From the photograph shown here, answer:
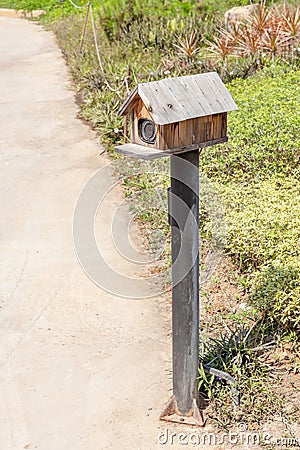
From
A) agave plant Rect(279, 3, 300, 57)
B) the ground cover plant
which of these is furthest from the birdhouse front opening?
agave plant Rect(279, 3, 300, 57)

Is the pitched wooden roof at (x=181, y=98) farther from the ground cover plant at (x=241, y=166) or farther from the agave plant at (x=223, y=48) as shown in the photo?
the agave plant at (x=223, y=48)

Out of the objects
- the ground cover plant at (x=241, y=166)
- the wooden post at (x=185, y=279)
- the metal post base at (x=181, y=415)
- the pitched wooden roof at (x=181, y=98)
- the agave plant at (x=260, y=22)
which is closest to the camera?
the pitched wooden roof at (x=181, y=98)

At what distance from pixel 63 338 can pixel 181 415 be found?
1.12m

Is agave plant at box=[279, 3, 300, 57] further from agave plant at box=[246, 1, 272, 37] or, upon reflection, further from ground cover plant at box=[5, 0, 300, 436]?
agave plant at box=[246, 1, 272, 37]

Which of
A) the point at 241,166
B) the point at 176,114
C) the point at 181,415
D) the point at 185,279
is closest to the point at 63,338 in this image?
the point at 181,415

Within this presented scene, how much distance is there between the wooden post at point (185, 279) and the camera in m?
2.97

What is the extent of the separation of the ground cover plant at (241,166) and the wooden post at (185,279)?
0.15 meters

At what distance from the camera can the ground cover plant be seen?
3.64 meters

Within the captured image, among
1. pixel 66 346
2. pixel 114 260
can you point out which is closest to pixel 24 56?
pixel 114 260

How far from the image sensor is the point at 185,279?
10.2 ft

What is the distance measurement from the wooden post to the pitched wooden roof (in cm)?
22

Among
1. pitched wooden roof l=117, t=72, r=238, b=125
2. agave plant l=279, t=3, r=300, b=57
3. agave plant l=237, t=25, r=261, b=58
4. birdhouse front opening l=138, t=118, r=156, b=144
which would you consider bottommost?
agave plant l=237, t=25, r=261, b=58

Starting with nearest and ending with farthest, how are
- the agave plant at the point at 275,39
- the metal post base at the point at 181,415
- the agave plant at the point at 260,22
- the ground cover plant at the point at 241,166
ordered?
the metal post base at the point at 181,415 → the ground cover plant at the point at 241,166 → the agave plant at the point at 275,39 → the agave plant at the point at 260,22

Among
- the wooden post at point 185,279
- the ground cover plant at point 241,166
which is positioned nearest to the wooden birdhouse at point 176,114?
the wooden post at point 185,279
